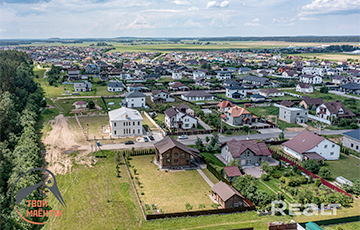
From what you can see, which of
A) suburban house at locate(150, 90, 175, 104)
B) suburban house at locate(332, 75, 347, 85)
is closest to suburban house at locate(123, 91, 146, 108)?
suburban house at locate(150, 90, 175, 104)

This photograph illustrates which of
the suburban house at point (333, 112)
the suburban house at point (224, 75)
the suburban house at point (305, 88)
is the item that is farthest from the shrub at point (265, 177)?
the suburban house at point (224, 75)

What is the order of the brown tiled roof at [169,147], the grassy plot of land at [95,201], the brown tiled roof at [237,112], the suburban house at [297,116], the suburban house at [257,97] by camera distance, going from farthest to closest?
the suburban house at [257,97], the suburban house at [297,116], the brown tiled roof at [237,112], the brown tiled roof at [169,147], the grassy plot of land at [95,201]

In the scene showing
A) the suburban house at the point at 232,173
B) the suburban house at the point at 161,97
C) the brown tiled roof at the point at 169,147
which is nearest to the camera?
the suburban house at the point at 232,173

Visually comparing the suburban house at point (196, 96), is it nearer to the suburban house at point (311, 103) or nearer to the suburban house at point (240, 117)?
the suburban house at point (240, 117)

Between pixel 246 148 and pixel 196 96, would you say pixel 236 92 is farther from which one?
pixel 246 148

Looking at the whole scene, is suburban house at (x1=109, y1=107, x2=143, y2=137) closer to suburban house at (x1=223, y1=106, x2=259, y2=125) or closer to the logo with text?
suburban house at (x1=223, y1=106, x2=259, y2=125)

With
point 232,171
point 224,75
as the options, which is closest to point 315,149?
point 232,171
